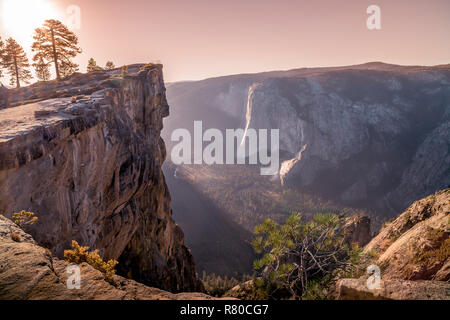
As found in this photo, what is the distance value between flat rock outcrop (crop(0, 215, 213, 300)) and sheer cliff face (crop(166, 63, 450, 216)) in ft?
427

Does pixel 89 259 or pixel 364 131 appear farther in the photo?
pixel 364 131

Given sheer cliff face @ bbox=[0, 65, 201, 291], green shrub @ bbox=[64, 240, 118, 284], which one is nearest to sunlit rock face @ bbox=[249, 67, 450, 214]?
sheer cliff face @ bbox=[0, 65, 201, 291]

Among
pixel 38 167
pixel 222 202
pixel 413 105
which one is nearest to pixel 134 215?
pixel 38 167

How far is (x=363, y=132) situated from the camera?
128875mm

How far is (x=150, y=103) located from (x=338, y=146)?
132 metres

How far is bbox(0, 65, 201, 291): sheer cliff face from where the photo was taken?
9.89 meters

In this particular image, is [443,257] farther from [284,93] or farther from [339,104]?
[284,93]

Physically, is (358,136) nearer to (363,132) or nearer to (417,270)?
(363,132)

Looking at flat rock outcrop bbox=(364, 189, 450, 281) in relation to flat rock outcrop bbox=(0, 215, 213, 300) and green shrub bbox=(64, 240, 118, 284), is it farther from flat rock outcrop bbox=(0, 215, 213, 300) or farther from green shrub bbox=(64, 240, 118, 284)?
green shrub bbox=(64, 240, 118, 284)

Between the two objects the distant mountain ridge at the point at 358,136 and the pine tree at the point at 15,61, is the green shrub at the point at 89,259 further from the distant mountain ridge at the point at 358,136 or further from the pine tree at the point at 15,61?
the distant mountain ridge at the point at 358,136

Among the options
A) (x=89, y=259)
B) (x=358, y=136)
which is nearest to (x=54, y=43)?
(x=89, y=259)

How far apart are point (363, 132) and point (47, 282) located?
153 metres

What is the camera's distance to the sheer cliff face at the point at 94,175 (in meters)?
9.89

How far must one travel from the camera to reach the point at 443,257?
6828 mm
